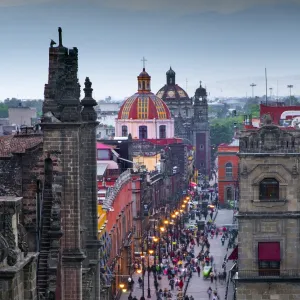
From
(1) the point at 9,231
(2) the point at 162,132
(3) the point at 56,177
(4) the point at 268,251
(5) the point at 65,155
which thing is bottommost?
(4) the point at 268,251

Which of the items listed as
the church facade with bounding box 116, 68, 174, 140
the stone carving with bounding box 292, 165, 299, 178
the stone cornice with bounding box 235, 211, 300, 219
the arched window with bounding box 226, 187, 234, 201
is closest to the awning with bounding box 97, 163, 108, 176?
the stone cornice with bounding box 235, 211, 300, 219

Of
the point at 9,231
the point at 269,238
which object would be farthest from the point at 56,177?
the point at 269,238

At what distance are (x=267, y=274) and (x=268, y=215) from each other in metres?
2.73

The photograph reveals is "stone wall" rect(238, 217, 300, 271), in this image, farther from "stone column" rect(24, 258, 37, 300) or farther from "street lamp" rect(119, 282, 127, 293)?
"stone column" rect(24, 258, 37, 300)

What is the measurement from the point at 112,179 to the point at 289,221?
33.9 m

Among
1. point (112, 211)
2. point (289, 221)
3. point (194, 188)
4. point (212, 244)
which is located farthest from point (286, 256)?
point (194, 188)

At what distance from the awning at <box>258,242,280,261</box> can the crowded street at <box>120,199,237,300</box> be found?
15468 mm

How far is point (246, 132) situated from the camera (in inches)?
2192

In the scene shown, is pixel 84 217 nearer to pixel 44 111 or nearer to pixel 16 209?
pixel 44 111

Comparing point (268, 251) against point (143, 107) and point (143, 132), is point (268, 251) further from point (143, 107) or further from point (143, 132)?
point (143, 107)

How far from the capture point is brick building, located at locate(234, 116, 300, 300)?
53281 mm

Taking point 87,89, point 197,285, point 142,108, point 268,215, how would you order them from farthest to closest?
1. point 142,108
2. point 197,285
3. point 268,215
4. point 87,89

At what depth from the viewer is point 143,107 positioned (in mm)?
152125

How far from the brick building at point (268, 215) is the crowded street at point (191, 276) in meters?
15.4
